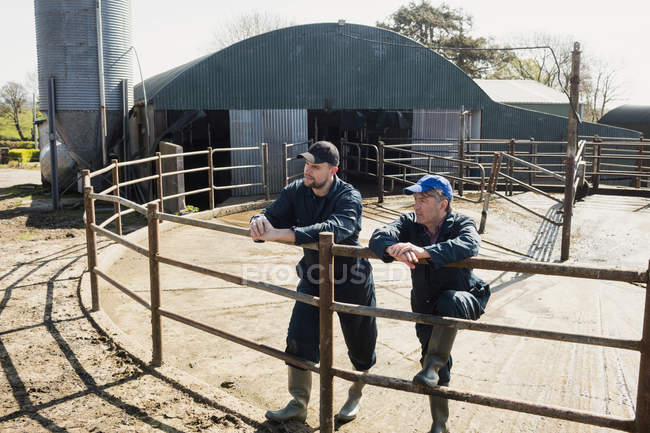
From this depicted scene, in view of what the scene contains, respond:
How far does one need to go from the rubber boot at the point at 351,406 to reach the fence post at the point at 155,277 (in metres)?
1.49

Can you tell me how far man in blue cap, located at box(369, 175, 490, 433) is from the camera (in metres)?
2.94

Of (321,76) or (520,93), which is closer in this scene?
(321,76)

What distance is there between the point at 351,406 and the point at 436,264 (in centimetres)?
126

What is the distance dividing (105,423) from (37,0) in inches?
504

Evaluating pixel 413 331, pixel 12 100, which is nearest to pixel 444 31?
pixel 413 331

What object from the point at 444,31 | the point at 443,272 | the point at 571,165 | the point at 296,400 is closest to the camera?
the point at 443,272

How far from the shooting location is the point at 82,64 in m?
13.6

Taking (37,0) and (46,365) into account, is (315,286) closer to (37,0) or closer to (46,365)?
(46,365)

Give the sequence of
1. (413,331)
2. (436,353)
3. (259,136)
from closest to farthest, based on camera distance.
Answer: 1. (436,353)
2. (413,331)
3. (259,136)

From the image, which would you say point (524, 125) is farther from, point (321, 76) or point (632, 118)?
point (632, 118)

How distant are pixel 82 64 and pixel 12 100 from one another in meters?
61.8

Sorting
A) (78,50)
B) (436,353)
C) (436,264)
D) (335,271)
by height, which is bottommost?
(436,353)

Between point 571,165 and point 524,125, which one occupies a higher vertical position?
point 524,125

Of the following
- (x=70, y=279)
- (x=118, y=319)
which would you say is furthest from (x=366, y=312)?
(x=70, y=279)
